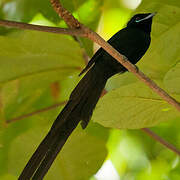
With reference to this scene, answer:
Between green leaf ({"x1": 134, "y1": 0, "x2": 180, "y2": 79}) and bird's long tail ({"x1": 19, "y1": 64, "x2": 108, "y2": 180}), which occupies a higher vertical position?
green leaf ({"x1": 134, "y1": 0, "x2": 180, "y2": 79})

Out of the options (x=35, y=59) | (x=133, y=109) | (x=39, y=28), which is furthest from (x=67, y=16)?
(x=35, y=59)

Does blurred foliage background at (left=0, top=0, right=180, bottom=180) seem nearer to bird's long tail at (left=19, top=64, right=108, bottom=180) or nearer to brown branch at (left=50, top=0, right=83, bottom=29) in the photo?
bird's long tail at (left=19, top=64, right=108, bottom=180)

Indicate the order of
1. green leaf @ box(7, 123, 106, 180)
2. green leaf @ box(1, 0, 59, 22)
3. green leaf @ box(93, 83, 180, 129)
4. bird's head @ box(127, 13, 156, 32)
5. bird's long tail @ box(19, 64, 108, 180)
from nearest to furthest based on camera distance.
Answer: bird's long tail @ box(19, 64, 108, 180) → green leaf @ box(93, 83, 180, 129) → green leaf @ box(7, 123, 106, 180) → bird's head @ box(127, 13, 156, 32) → green leaf @ box(1, 0, 59, 22)

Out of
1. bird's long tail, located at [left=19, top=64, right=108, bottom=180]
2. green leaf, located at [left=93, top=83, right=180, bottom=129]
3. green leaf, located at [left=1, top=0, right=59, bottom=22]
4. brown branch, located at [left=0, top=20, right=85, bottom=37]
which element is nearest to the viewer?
brown branch, located at [left=0, top=20, right=85, bottom=37]

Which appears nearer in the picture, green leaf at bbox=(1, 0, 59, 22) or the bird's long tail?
the bird's long tail

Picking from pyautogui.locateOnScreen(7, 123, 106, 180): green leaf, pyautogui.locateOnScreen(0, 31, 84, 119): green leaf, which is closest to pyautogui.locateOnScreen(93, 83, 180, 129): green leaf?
pyautogui.locateOnScreen(7, 123, 106, 180): green leaf

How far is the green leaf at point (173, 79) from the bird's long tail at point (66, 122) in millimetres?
285

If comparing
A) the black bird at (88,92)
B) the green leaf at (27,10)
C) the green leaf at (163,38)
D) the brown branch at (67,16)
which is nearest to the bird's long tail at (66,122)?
the black bird at (88,92)

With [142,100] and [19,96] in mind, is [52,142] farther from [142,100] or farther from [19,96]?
[19,96]

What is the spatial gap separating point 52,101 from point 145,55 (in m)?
0.91

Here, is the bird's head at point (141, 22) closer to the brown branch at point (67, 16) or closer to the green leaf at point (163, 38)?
the green leaf at point (163, 38)

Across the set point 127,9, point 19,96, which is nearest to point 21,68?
point 19,96

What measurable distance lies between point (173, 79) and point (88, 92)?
0.34m

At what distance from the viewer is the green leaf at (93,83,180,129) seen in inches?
71.8
